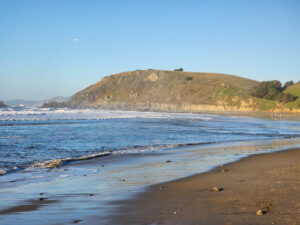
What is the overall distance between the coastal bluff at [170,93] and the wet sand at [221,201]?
9362 centimetres

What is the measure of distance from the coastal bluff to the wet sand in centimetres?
9362

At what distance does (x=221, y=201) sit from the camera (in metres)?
6.46

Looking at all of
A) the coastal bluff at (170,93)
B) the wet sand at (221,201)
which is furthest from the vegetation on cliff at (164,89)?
the wet sand at (221,201)

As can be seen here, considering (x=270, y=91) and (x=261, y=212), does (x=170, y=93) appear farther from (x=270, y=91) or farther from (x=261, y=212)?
(x=261, y=212)

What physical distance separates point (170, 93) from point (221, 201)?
139 meters

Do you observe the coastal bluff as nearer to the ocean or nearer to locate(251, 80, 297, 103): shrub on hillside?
locate(251, 80, 297, 103): shrub on hillside

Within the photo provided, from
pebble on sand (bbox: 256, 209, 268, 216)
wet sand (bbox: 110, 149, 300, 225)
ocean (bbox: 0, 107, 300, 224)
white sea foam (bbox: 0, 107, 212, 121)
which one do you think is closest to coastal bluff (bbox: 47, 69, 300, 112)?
white sea foam (bbox: 0, 107, 212, 121)

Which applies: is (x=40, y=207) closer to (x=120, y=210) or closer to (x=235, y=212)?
(x=120, y=210)

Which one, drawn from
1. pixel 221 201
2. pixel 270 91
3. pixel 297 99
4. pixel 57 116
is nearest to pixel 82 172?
pixel 221 201

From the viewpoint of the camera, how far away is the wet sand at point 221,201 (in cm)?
533

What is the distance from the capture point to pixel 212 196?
6.95 metres

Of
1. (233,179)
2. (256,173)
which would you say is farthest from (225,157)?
(233,179)

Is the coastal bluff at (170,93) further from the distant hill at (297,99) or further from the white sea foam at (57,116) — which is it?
the white sea foam at (57,116)

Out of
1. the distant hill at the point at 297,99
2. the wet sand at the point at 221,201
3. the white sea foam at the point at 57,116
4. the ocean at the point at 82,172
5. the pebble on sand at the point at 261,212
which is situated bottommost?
the ocean at the point at 82,172
